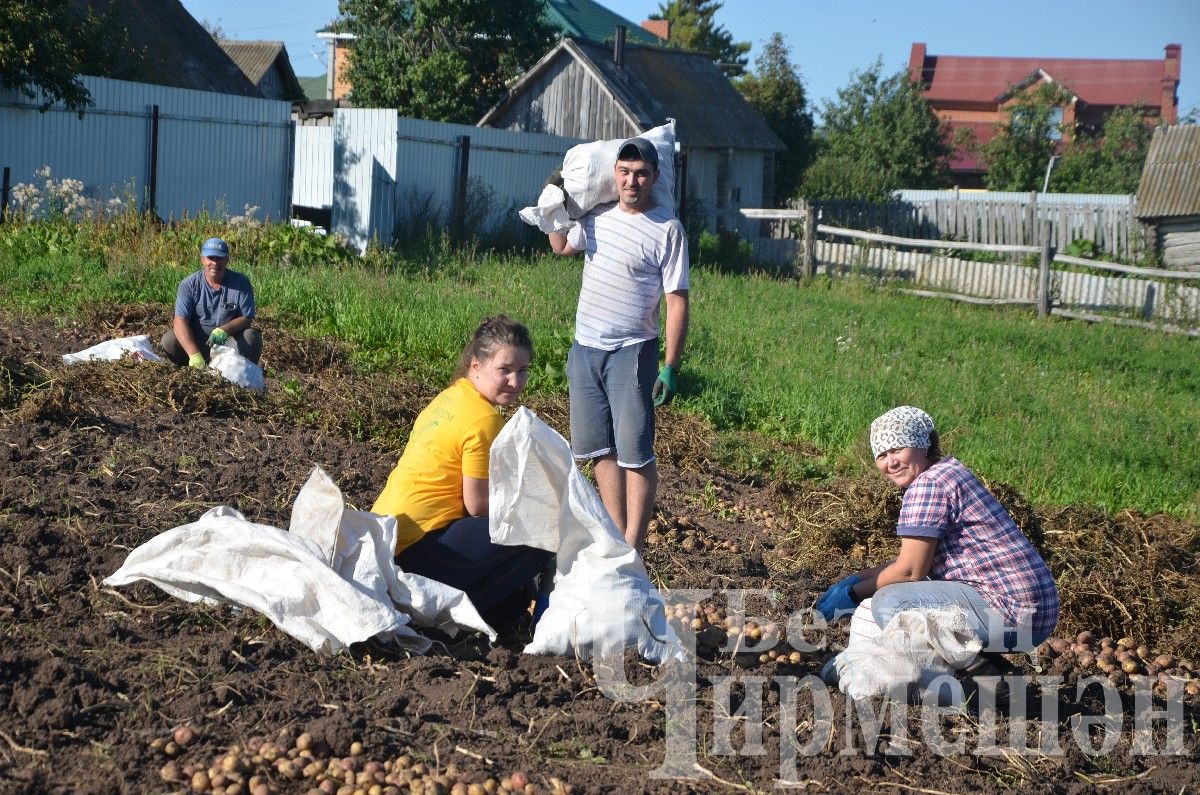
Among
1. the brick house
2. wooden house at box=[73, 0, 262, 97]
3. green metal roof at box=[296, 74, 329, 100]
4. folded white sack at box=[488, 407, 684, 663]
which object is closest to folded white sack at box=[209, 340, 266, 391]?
folded white sack at box=[488, 407, 684, 663]

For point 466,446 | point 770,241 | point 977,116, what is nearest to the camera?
point 466,446

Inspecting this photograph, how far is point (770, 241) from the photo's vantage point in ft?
71.9

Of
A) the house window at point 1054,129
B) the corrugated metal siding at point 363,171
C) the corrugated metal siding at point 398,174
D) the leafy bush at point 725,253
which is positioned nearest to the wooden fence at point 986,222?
the leafy bush at point 725,253

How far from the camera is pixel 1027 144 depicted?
38.9 metres

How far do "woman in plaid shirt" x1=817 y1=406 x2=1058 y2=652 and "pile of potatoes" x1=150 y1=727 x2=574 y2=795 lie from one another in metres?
1.54

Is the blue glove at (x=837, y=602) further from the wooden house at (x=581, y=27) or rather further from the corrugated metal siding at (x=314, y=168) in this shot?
the wooden house at (x=581, y=27)

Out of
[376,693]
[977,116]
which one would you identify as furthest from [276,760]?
[977,116]

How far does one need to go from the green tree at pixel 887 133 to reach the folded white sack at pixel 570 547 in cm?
3311

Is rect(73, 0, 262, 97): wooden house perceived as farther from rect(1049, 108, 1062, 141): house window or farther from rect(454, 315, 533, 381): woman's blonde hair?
rect(1049, 108, 1062, 141): house window

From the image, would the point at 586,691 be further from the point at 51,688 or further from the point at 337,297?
the point at 337,297

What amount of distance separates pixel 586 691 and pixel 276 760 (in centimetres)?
97

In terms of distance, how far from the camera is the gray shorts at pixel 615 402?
4984 mm

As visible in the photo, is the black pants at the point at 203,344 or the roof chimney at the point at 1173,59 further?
the roof chimney at the point at 1173,59

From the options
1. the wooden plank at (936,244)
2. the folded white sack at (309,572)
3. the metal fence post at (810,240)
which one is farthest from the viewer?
the metal fence post at (810,240)
